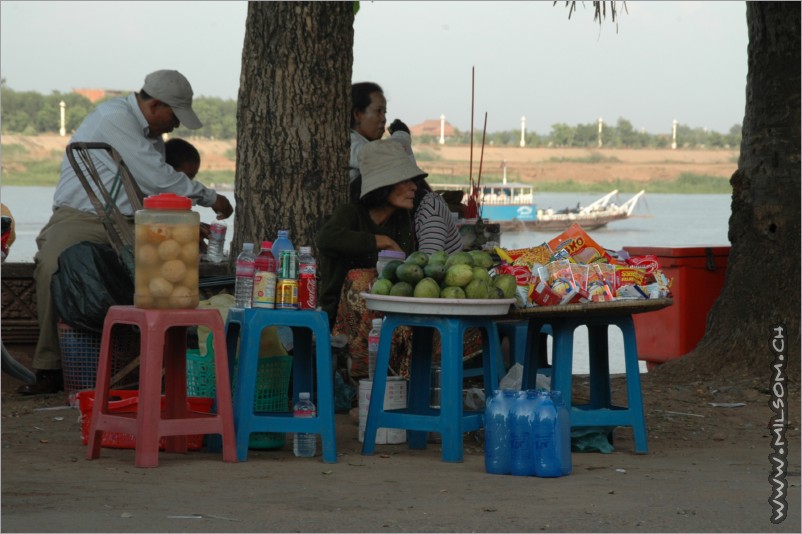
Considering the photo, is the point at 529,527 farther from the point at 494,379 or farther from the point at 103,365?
the point at 103,365

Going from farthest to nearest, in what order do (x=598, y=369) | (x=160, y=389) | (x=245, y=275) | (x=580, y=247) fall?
1. (x=598, y=369)
2. (x=580, y=247)
3. (x=245, y=275)
4. (x=160, y=389)

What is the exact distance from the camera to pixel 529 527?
349 cm

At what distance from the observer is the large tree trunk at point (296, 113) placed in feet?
19.8

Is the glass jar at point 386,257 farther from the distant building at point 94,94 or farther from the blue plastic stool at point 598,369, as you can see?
the distant building at point 94,94

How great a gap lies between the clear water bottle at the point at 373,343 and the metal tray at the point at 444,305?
0.38 meters

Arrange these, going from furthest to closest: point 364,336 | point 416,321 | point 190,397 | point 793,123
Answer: point 793,123, point 364,336, point 190,397, point 416,321

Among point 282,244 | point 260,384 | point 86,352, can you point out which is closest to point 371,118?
point 86,352

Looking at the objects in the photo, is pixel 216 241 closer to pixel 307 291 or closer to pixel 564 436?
pixel 307 291

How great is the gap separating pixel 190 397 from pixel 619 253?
1751 millimetres

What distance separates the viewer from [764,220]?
6.93 meters

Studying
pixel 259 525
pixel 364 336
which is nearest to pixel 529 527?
pixel 259 525

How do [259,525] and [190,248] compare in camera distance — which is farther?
[190,248]

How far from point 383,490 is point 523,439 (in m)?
0.59

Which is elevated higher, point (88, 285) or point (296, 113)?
point (296, 113)
